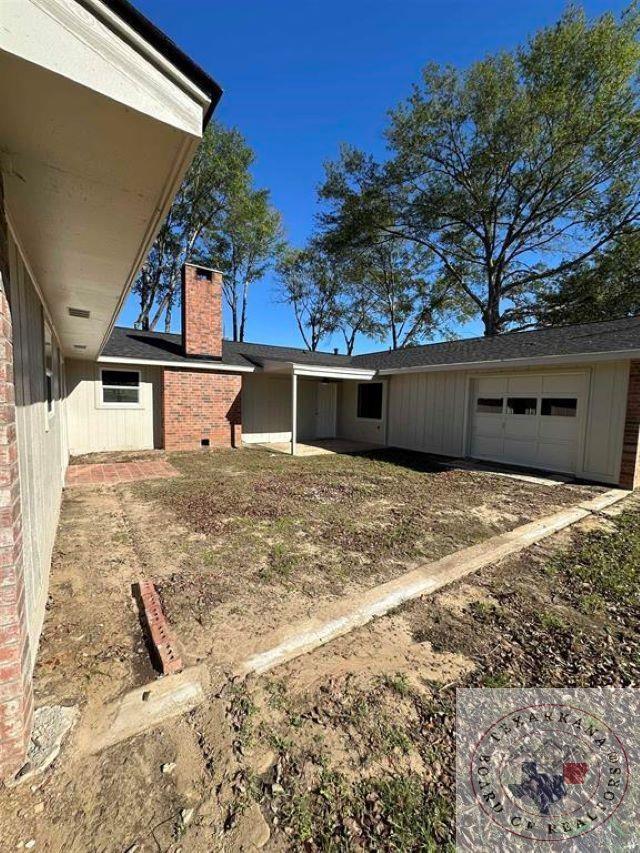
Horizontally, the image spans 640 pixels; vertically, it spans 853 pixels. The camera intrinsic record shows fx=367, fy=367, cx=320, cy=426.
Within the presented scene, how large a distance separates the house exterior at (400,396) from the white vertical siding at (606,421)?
0.8 inches

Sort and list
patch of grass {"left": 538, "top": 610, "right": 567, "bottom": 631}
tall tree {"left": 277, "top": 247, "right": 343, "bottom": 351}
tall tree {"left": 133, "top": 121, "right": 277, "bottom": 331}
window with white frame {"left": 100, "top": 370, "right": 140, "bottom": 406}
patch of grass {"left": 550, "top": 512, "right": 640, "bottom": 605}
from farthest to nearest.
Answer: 1. tall tree {"left": 277, "top": 247, "right": 343, "bottom": 351}
2. tall tree {"left": 133, "top": 121, "right": 277, "bottom": 331}
3. window with white frame {"left": 100, "top": 370, "right": 140, "bottom": 406}
4. patch of grass {"left": 550, "top": 512, "right": 640, "bottom": 605}
5. patch of grass {"left": 538, "top": 610, "right": 567, "bottom": 631}

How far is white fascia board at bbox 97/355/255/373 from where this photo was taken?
32.2ft

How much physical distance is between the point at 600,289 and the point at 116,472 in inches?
810

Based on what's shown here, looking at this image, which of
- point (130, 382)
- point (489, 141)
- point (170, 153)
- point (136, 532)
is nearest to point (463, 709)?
point (170, 153)

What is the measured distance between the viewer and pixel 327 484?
726 cm

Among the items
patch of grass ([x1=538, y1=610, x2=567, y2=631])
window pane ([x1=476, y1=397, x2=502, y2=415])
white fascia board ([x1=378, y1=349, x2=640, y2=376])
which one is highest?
white fascia board ([x1=378, y1=349, x2=640, y2=376])

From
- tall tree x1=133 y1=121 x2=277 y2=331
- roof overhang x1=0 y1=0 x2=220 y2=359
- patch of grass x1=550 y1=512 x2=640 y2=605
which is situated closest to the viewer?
roof overhang x1=0 y1=0 x2=220 y2=359

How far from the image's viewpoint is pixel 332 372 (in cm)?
1114

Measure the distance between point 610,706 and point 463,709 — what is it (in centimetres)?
84

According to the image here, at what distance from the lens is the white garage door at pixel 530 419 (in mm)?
8125

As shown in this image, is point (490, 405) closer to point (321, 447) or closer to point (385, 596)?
point (321, 447)

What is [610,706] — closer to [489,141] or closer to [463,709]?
[463,709]

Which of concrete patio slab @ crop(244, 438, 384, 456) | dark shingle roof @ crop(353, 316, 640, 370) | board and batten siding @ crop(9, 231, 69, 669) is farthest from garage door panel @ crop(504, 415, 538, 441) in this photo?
board and batten siding @ crop(9, 231, 69, 669)

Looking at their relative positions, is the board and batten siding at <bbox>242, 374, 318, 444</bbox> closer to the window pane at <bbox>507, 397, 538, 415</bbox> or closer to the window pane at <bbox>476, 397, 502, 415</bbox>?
the window pane at <bbox>476, 397, 502, 415</bbox>
